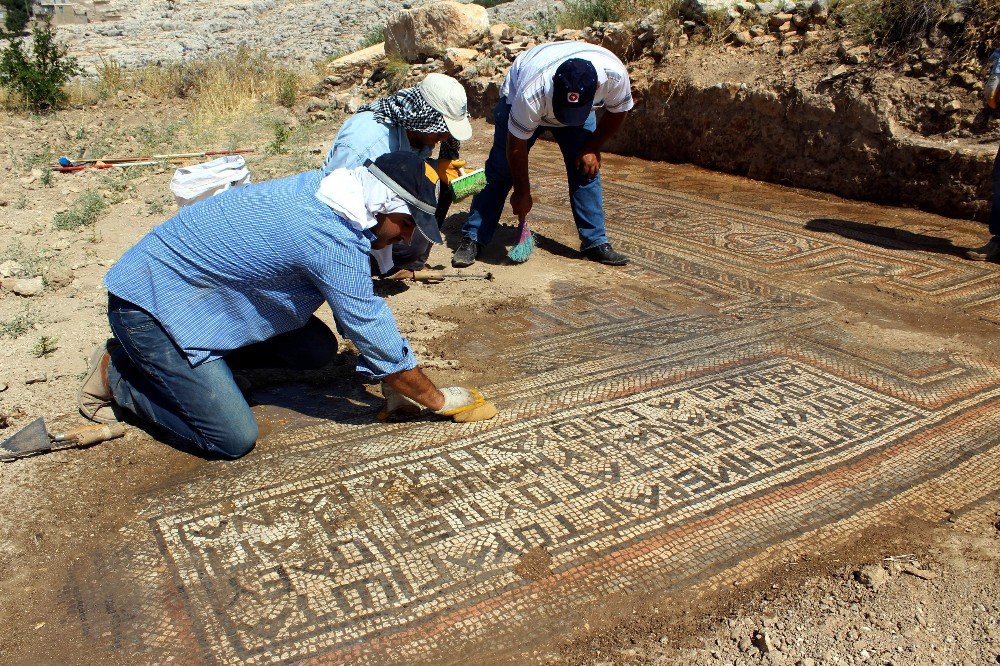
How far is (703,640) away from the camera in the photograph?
7.38 ft

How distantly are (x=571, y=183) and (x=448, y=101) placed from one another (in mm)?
1139

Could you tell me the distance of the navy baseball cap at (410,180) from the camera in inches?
111

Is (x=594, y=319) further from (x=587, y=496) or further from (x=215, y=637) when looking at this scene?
(x=215, y=637)

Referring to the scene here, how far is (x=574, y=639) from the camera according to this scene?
2.25 metres

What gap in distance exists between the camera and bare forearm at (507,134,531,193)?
16.0ft

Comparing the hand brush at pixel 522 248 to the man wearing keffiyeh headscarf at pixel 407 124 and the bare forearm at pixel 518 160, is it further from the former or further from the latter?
the man wearing keffiyeh headscarf at pixel 407 124

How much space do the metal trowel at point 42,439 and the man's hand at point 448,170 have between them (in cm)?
294

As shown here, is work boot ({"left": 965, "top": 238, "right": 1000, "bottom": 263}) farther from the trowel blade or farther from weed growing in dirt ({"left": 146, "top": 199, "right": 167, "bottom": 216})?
weed growing in dirt ({"left": 146, "top": 199, "right": 167, "bottom": 216})

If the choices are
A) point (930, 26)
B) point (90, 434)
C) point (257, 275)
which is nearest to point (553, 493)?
point (257, 275)

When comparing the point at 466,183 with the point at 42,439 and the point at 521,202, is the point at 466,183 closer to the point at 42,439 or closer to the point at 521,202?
the point at 521,202

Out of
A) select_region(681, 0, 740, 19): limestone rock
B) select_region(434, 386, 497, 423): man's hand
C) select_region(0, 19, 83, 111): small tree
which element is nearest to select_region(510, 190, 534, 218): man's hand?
select_region(434, 386, 497, 423): man's hand

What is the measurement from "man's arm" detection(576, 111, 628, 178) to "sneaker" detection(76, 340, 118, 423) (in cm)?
302

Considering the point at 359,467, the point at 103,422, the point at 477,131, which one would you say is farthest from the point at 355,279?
the point at 477,131

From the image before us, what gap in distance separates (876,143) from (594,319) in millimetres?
3802
